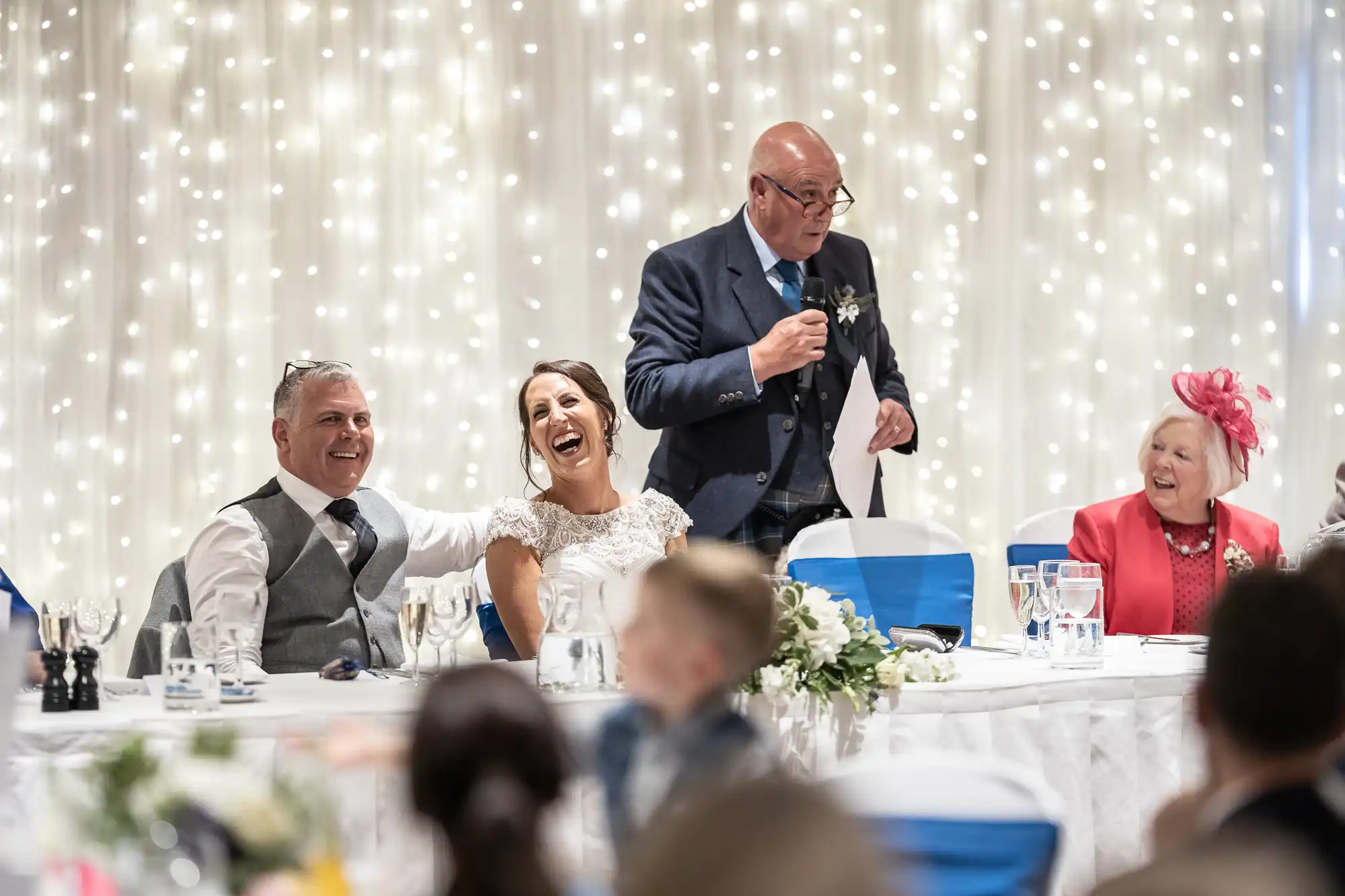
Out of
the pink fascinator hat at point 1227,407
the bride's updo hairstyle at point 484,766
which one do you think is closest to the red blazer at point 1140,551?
the pink fascinator hat at point 1227,407

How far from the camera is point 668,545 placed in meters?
3.44

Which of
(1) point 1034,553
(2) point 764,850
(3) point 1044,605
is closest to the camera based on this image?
(2) point 764,850

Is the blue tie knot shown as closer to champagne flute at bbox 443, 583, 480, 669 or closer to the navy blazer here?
the navy blazer

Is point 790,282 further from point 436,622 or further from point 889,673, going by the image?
point 436,622

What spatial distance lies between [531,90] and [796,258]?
62.2 inches

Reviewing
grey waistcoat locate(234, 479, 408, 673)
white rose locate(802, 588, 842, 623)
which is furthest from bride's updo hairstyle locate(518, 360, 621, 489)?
white rose locate(802, 588, 842, 623)

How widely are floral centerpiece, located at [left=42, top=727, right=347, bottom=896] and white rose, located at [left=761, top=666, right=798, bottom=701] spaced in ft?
3.75

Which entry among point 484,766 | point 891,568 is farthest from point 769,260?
point 484,766

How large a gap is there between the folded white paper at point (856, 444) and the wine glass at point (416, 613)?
1402 millimetres

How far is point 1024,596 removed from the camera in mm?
2889

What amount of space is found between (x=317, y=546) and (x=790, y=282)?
53.6 inches

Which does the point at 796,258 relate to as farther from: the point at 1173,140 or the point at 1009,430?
the point at 1173,140

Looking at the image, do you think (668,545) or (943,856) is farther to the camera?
(668,545)

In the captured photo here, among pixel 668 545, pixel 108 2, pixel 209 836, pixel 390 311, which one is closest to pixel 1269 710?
pixel 209 836
